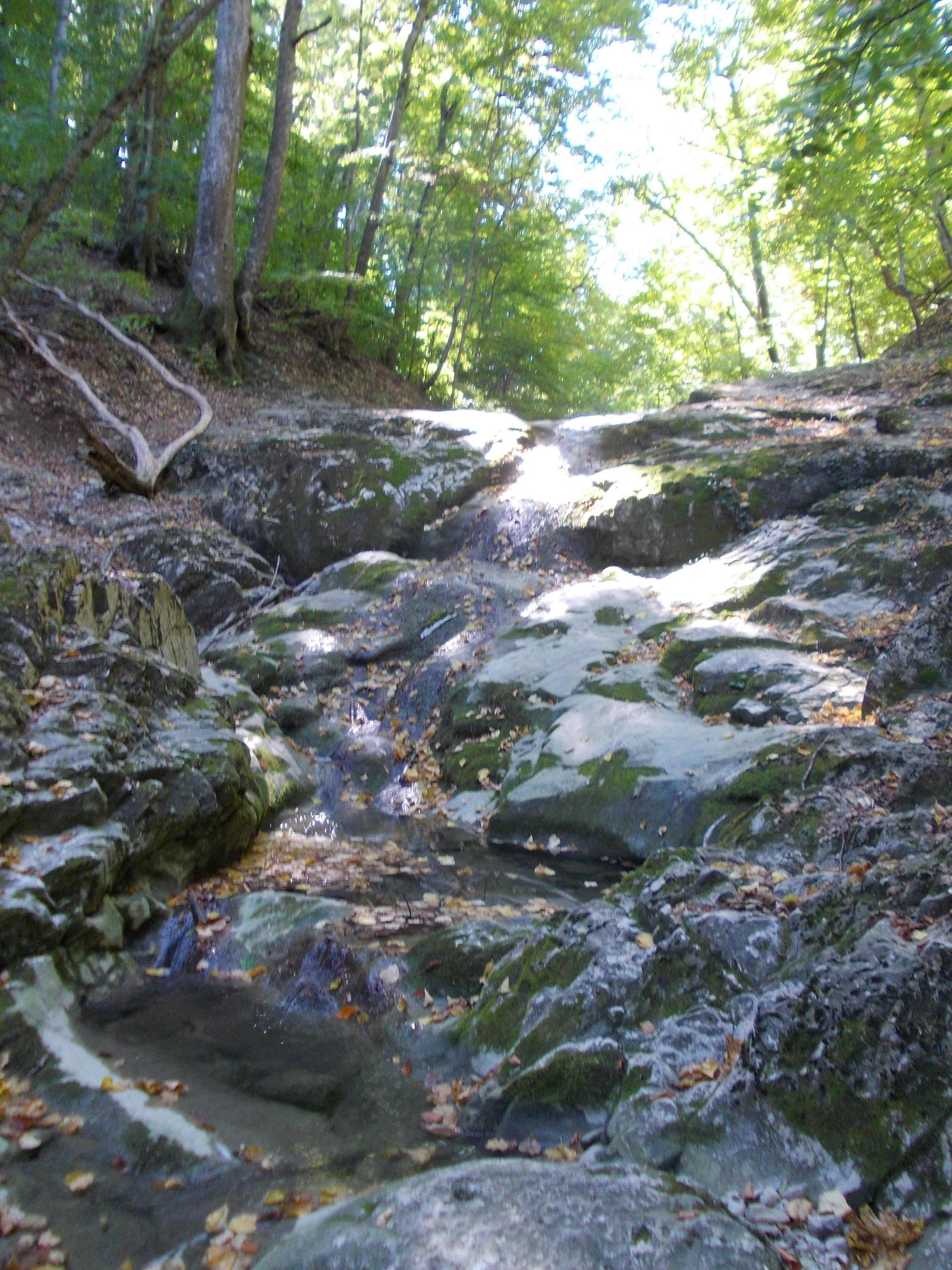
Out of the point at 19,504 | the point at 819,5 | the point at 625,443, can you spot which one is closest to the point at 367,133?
the point at 625,443

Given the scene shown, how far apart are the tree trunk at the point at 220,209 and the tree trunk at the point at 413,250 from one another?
179 inches

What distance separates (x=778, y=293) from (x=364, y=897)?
88.1ft

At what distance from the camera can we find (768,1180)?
2.49 m

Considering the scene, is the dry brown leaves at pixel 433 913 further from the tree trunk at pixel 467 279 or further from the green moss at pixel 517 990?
the tree trunk at pixel 467 279

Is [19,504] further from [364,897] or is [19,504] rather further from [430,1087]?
[430,1087]

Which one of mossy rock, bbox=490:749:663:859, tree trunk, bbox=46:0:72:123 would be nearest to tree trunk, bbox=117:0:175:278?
tree trunk, bbox=46:0:72:123

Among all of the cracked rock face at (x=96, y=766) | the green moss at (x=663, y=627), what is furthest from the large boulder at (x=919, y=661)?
the cracked rock face at (x=96, y=766)

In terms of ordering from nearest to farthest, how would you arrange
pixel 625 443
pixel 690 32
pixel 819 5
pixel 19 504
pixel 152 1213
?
pixel 152 1213, pixel 819 5, pixel 19 504, pixel 625 443, pixel 690 32

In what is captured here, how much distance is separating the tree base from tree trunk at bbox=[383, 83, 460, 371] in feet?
14.8

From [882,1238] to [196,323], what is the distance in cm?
1753

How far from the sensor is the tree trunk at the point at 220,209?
1470 cm

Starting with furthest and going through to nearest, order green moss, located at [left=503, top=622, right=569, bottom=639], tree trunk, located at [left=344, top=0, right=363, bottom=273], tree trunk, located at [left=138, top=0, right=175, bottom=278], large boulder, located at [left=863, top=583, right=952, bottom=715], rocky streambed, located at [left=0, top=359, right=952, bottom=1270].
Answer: tree trunk, located at [left=344, top=0, right=363, bottom=273] → tree trunk, located at [left=138, top=0, right=175, bottom=278] → green moss, located at [left=503, top=622, right=569, bottom=639] → large boulder, located at [left=863, top=583, right=952, bottom=715] → rocky streambed, located at [left=0, top=359, right=952, bottom=1270]

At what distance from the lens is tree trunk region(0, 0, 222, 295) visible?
379 inches

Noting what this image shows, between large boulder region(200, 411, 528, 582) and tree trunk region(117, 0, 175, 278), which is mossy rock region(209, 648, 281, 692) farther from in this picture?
tree trunk region(117, 0, 175, 278)
